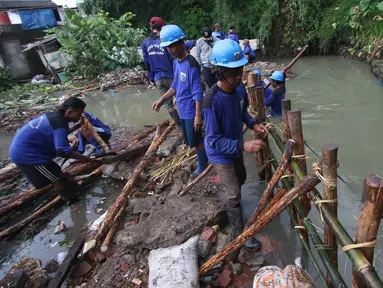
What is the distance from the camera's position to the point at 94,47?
14.1 meters

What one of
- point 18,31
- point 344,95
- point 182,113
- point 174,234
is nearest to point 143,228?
point 174,234

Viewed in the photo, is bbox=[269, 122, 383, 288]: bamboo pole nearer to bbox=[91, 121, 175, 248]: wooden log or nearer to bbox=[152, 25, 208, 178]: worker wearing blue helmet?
bbox=[152, 25, 208, 178]: worker wearing blue helmet

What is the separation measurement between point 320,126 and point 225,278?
459 centimetres

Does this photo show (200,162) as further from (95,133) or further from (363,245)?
(363,245)

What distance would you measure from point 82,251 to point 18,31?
19.3m

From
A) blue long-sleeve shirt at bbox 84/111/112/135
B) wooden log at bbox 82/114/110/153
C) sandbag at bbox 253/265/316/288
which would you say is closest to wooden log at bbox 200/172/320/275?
sandbag at bbox 253/265/316/288

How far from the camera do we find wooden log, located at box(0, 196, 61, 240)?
3.72 m

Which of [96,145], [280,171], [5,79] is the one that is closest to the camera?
[280,171]

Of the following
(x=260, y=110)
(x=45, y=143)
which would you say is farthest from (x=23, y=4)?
(x=260, y=110)

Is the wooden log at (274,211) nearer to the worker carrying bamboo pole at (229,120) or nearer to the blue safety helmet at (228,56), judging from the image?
the worker carrying bamboo pole at (229,120)

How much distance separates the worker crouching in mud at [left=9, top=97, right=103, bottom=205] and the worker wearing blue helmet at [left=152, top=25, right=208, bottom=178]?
135cm

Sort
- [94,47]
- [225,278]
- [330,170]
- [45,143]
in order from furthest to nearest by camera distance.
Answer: [94,47] < [45,143] < [225,278] < [330,170]

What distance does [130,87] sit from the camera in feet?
41.3

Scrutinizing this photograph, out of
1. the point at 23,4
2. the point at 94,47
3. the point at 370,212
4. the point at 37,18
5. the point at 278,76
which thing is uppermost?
the point at 23,4
